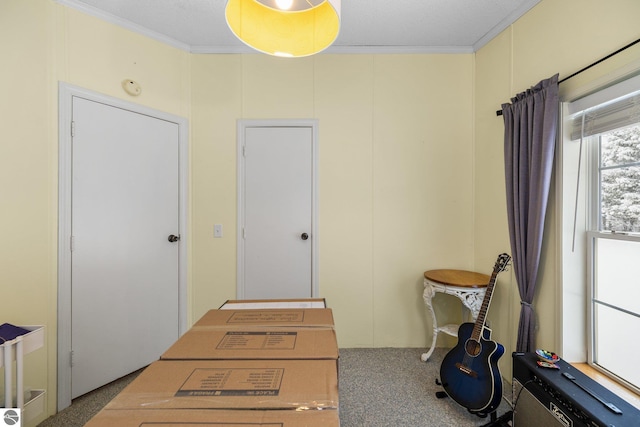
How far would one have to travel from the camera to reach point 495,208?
83.0 inches

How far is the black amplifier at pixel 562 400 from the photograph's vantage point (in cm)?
103

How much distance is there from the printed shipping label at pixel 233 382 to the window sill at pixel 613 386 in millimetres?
1646

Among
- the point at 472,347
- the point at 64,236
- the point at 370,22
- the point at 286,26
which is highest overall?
the point at 370,22

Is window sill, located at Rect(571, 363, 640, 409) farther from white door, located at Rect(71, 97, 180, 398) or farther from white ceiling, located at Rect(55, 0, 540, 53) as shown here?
white door, located at Rect(71, 97, 180, 398)

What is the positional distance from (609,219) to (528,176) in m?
0.44

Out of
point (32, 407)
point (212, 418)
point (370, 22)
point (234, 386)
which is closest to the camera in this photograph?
point (212, 418)

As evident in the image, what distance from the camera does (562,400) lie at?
116cm

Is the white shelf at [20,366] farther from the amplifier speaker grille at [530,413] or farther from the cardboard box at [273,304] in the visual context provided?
the amplifier speaker grille at [530,413]

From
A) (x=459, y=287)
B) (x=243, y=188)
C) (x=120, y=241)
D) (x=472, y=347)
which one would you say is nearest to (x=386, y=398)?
(x=472, y=347)

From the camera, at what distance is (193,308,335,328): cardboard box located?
3.83 ft

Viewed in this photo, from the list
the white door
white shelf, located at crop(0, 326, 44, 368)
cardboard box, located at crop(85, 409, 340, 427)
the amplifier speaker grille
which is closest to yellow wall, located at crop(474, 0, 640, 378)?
the amplifier speaker grille

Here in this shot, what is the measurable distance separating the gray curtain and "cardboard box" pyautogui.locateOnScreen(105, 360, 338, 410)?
149 cm

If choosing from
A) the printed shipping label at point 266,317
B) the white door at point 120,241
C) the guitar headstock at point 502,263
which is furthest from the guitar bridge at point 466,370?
the white door at point 120,241

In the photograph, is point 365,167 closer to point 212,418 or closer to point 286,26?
point 286,26
